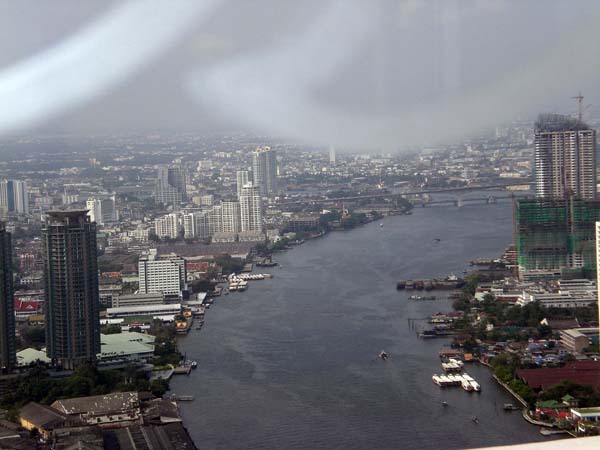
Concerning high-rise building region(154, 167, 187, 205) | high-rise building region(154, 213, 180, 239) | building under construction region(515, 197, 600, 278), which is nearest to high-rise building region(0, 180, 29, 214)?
high-rise building region(154, 213, 180, 239)

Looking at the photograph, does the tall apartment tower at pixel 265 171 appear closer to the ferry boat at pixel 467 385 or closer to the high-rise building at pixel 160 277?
the high-rise building at pixel 160 277

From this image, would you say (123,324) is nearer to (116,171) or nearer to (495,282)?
(495,282)

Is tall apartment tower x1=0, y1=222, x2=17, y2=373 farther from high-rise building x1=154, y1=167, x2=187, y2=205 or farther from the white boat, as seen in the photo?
high-rise building x1=154, y1=167, x2=187, y2=205

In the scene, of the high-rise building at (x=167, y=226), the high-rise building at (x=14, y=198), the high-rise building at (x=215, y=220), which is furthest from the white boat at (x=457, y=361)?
the high-rise building at (x=215, y=220)

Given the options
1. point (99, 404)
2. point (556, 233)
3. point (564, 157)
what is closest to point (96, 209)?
point (564, 157)

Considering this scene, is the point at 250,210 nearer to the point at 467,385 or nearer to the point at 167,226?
the point at 167,226
